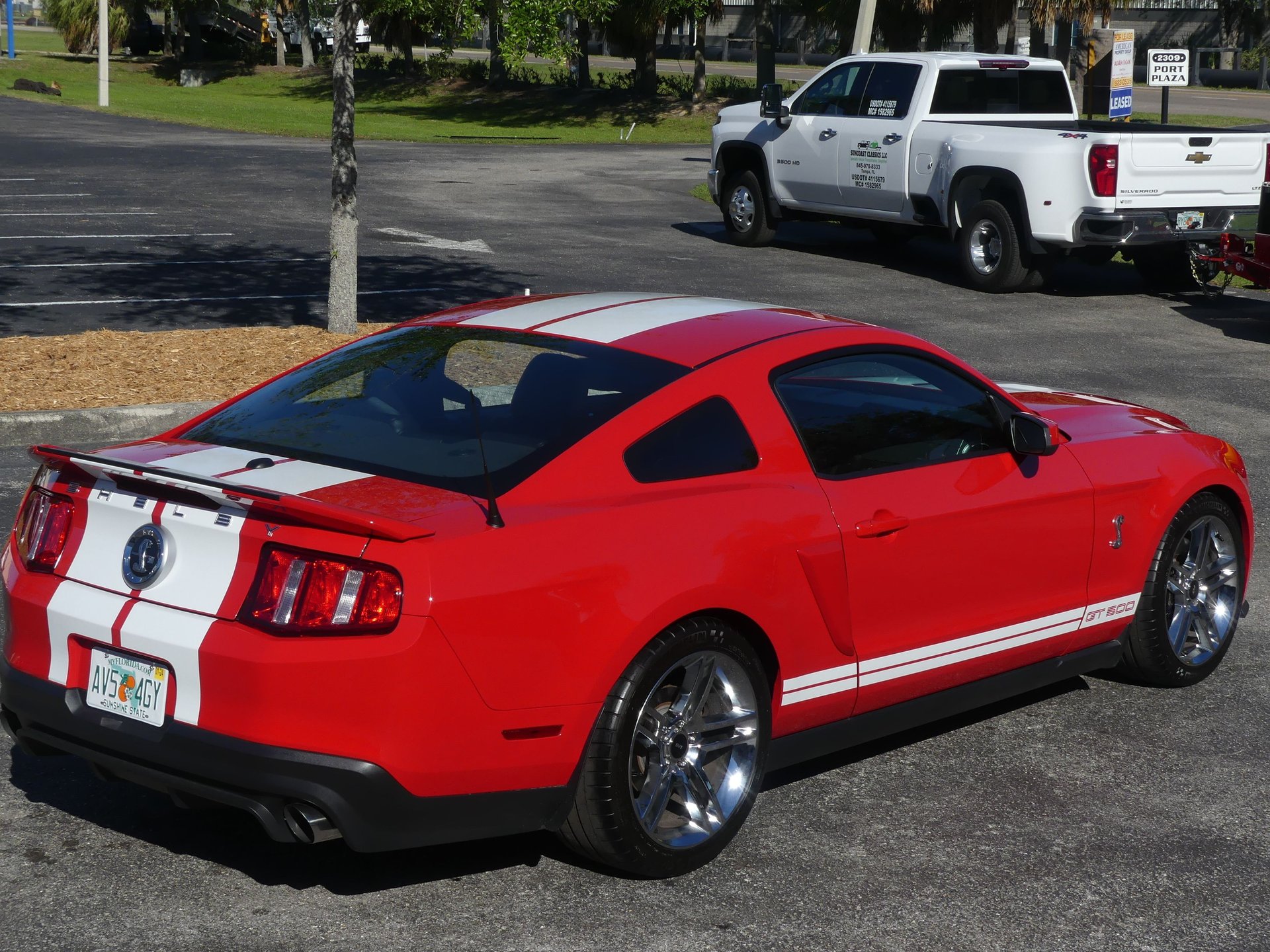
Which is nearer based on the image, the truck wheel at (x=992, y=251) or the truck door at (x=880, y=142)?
the truck wheel at (x=992, y=251)

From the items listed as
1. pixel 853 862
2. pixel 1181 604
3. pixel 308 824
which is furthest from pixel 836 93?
pixel 308 824

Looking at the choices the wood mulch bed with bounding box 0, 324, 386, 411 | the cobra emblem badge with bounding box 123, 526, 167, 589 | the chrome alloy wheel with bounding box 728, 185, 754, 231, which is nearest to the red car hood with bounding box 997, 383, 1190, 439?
the cobra emblem badge with bounding box 123, 526, 167, 589

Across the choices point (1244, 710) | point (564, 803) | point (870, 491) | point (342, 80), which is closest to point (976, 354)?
point (342, 80)

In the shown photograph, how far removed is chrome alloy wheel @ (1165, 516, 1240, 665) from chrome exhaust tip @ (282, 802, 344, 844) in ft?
11.4

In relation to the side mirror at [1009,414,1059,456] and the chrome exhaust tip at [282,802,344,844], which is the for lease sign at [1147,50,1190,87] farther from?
the chrome exhaust tip at [282,802,344,844]

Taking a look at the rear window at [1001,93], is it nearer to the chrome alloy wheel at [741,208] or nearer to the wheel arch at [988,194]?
the wheel arch at [988,194]

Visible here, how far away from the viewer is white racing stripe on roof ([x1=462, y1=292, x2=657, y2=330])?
514 cm

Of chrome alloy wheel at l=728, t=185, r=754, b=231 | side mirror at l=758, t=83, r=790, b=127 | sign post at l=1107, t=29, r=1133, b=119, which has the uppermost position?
sign post at l=1107, t=29, r=1133, b=119

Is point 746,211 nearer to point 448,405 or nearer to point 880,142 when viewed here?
point 880,142

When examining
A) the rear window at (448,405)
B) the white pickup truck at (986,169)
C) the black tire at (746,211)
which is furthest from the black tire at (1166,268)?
the rear window at (448,405)

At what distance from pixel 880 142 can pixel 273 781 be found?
613 inches

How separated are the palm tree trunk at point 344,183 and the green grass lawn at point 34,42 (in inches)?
2729

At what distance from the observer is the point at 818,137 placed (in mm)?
19094

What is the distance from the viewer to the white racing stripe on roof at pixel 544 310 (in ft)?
16.9
